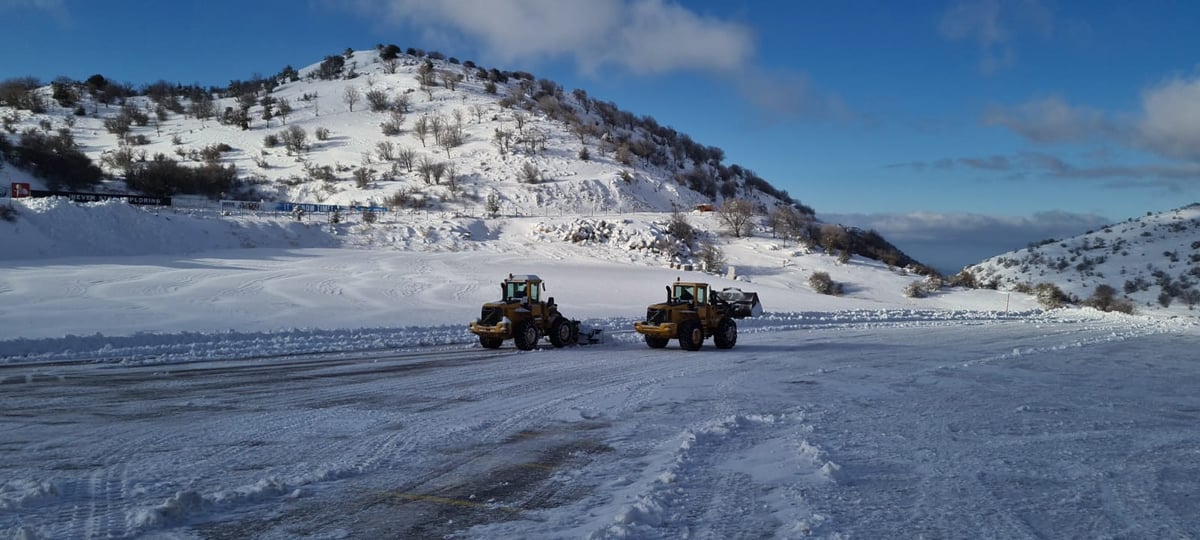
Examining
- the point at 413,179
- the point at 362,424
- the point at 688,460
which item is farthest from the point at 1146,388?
the point at 413,179

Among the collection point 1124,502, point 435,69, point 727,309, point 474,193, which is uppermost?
A: point 435,69

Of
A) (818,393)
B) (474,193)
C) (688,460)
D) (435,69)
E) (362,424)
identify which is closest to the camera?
(688,460)

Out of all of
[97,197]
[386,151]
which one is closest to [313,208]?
[97,197]

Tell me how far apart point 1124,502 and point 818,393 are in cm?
647

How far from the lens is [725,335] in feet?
69.2

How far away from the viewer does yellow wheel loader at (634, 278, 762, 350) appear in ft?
65.8

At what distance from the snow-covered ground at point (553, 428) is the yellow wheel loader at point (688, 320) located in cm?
63

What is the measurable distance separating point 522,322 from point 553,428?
9773 millimetres

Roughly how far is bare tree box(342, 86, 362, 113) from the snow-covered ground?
216 ft

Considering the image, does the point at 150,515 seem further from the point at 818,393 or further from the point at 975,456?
the point at 818,393

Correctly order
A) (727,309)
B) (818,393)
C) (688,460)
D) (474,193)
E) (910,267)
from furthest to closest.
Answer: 1. (474,193)
2. (910,267)
3. (727,309)
4. (818,393)
5. (688,460)

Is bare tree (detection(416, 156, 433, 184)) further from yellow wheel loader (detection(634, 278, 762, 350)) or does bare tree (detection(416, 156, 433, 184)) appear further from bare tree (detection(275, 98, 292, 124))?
yellow wheel loader (detection(634, 278, 762, 350))

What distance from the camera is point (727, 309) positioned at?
2161 centimetres

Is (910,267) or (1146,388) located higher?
(910,267)
